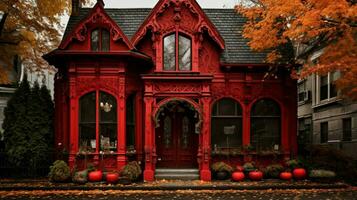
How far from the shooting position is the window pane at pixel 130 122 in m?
21.5

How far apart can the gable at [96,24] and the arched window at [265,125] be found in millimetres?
6643

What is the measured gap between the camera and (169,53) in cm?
2200

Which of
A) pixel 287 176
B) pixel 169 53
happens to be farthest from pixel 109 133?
pixel 287 176

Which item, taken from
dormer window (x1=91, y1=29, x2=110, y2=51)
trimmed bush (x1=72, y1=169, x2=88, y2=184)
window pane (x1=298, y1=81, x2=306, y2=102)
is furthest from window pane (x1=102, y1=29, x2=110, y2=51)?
window pane (x1=298, y1=81, x2=306, y2=102)

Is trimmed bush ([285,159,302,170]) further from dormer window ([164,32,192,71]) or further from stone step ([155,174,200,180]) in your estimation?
dormer window ([164,32,192,71])

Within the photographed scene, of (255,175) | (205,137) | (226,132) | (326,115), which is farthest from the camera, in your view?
(326,115)

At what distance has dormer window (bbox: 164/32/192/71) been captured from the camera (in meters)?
21.9

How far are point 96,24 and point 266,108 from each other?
341 inches

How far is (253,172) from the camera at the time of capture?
2075 cm

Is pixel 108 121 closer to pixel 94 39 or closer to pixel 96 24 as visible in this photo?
pixel 94 39

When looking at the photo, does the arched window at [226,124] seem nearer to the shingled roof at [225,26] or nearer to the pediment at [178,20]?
the shingled roof at [225,26]

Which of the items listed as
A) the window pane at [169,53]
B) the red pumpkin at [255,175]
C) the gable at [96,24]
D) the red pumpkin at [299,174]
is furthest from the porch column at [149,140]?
the red pumpkin at [299,174]

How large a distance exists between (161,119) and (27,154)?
6.12 metres

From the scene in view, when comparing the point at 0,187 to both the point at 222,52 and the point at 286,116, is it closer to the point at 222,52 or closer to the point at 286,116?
the point at 222,52
